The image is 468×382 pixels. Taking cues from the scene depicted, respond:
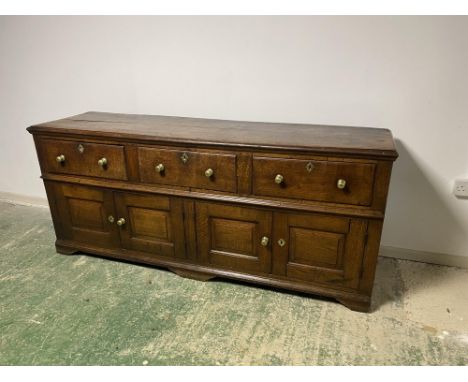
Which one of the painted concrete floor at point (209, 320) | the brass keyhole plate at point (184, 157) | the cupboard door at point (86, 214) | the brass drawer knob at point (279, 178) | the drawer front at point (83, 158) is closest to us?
the painted concrete floor at point (209, 320)

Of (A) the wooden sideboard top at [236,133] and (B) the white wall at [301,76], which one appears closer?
(A) the wooden sideboard top at [236,133]

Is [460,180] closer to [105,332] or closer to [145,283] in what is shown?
[145,283]

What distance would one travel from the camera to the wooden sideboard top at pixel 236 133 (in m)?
1.45

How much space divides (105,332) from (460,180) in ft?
5.90

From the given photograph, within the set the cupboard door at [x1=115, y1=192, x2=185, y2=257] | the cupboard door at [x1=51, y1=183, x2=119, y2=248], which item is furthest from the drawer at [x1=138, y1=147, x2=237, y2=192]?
the cupboard door at [x1=51, y1=183, x2=119, y2=248]

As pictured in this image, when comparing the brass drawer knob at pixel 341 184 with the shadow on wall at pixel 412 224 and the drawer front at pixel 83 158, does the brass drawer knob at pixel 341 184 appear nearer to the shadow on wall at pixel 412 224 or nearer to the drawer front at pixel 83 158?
the shadow on wall at pixel 412 224

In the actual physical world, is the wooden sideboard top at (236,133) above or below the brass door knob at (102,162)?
Result: above

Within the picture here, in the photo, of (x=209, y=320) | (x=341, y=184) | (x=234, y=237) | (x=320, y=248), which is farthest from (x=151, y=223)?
(x=341, y=184)

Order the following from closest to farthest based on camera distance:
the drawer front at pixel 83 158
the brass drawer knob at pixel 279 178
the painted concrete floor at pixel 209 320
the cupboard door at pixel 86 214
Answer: the painted concrete floor at pixel 209 320 → the brass drawer knob at pixel 279 178 → the drawer front at pixel 83 158 → the cupboard door at pixel 86 214

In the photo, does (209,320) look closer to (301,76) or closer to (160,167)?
(160,167)

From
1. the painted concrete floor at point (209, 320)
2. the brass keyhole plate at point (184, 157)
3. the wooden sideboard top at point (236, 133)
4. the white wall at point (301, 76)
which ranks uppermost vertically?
the white wall at point (301, 76)

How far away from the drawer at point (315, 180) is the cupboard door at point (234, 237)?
0.48 feet

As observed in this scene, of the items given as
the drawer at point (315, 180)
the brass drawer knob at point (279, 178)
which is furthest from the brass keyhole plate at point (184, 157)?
the brass drawer knob at point (279, 178)

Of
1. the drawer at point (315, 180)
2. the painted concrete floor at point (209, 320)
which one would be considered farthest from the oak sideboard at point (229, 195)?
the painted concrete floor at point (209, 320)
